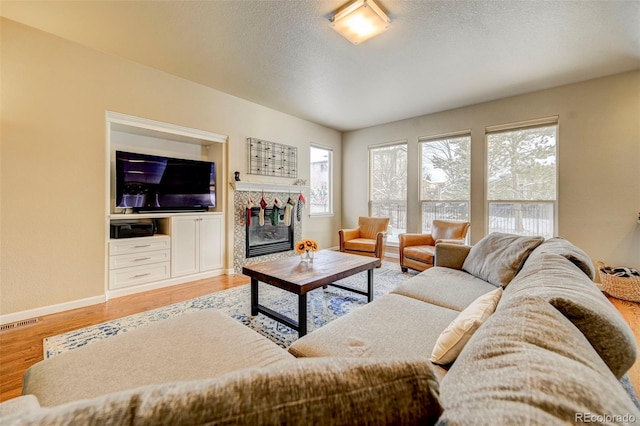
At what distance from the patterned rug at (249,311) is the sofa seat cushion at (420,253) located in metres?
0.50

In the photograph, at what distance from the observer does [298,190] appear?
5.00m

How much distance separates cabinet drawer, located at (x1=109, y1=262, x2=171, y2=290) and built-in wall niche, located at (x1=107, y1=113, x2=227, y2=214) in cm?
75

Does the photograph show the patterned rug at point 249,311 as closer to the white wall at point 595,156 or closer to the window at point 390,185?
the window at point 390,185

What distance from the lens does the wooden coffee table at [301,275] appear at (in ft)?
6.68

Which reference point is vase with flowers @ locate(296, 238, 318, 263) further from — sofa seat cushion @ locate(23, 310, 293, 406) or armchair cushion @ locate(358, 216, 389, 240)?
armchair cushion @ locate(358, 216, 389, 240)

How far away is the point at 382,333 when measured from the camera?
1.37 m

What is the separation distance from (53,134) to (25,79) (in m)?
0.52

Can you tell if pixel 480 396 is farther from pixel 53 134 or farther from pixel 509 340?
pixel 53 134

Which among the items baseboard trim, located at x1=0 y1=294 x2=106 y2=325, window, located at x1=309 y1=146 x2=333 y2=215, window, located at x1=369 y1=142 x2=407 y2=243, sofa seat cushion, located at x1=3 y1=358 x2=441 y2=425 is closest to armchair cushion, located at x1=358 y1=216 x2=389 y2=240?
window, located at x1=369 y1=142 x2=407 y2=243

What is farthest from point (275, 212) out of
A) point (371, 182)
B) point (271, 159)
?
point (371, 182)

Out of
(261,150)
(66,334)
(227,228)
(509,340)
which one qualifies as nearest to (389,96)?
(261,150)

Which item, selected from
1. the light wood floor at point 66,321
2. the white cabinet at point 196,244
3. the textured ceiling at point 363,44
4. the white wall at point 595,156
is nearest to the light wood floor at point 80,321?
the light wood floor at point 66,321

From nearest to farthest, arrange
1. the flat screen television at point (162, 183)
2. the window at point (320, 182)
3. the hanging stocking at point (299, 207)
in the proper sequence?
the flat screen television at point (162, 183) < the hanging stocking at point (299, 207) < the window at point (320, 182)

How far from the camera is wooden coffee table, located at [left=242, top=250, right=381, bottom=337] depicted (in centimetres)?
204
